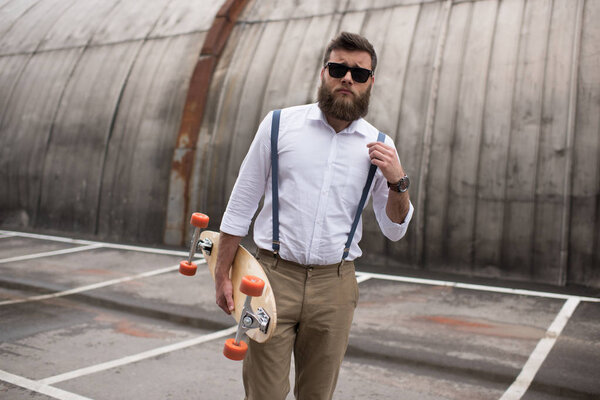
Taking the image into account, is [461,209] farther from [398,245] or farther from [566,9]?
[566,9]

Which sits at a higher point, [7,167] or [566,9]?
[566,9]

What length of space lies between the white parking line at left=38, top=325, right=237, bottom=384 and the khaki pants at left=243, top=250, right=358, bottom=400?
304 centimetres

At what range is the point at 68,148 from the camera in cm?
1331

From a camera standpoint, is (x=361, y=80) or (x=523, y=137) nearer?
(x=361, y=80)

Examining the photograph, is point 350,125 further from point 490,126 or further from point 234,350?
point 490,126

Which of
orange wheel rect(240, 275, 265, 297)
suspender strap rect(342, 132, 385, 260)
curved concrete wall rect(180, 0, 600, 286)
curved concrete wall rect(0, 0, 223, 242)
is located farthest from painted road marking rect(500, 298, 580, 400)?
curved concrete wall rect(0, 0, 223, 242)

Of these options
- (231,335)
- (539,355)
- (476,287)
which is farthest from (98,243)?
(539,355)

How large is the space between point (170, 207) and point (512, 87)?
643cm

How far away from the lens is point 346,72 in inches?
109

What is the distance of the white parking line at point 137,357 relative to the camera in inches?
207

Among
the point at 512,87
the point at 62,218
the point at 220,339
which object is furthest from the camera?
the point at 62,218

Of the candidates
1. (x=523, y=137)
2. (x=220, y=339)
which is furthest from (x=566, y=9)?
(x=220, y=339)

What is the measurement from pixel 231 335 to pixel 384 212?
3.97 m

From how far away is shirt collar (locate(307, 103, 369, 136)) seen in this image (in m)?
2.83
